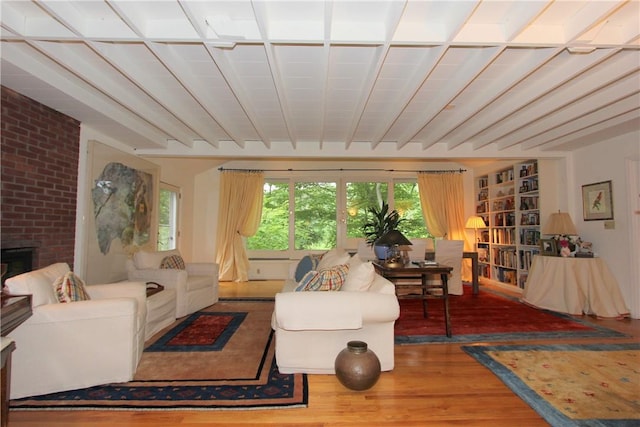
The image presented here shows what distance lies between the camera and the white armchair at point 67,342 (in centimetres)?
204

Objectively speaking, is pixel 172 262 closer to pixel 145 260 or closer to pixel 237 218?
pixel 145 260

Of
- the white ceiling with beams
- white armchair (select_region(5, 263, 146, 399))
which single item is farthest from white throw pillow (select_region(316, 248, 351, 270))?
white armchair (select_region(5, 263, 146, 399))

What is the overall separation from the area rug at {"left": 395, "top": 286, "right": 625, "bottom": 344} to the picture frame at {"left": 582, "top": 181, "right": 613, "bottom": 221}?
1417mm

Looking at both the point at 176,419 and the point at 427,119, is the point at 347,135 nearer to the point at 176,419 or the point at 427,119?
the point at 427,119

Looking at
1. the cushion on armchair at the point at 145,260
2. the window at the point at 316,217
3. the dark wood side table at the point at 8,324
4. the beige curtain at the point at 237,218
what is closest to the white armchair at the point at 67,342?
the dark wood side table at the point at 8,324

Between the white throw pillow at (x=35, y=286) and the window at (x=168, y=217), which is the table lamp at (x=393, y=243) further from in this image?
the window at (x=168, y=217)

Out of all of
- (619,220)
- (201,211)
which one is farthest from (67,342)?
(619,220)

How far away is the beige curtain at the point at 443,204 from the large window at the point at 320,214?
210 millimetres

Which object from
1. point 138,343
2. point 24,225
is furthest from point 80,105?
point 138,343

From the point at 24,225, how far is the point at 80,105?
1195 millimetres

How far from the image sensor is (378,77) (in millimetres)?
2625

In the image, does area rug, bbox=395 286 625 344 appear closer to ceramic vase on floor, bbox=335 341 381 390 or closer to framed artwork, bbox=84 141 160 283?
ceramic vase on floor, bbox=335 341 381 390

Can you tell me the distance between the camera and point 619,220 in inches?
153

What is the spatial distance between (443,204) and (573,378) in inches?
176
